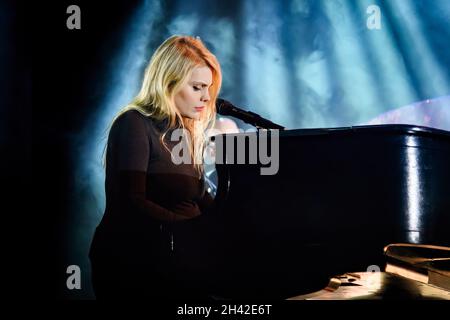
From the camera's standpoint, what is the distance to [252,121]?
83.4 inches

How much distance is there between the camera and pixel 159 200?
2.16 meters

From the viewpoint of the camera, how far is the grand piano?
188 cm

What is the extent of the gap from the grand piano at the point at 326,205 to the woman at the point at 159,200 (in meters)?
0.12

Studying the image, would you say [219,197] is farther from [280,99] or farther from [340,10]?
[340,10]

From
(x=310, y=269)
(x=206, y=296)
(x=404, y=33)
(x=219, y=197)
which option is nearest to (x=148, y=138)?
(x=219, y=197)

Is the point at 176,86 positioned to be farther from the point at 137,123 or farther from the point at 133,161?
the point at 133,161

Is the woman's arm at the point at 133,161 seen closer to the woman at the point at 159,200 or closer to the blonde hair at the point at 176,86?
the woman at the point at 159,200

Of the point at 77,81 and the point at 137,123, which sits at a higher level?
the point at 77,81

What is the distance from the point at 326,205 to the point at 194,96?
0.83 m

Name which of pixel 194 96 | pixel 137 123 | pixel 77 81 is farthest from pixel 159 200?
pixel 77 81

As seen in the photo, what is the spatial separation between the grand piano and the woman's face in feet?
1.60

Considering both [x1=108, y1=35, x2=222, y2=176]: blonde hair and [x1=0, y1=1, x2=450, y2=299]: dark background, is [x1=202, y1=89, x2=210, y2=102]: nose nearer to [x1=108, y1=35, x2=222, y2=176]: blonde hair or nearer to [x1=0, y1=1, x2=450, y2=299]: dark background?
[x1=108, y1=35, x2=222, y2=176]: blonde hair

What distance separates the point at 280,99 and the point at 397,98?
0.59m

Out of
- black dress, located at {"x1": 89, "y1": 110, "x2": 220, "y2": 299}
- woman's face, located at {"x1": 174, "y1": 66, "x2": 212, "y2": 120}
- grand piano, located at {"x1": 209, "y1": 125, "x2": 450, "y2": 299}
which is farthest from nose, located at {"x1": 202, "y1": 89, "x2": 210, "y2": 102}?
grand piano, located at {"x1": 209, "y1": 125, "x2": 450, "y2": 299}
